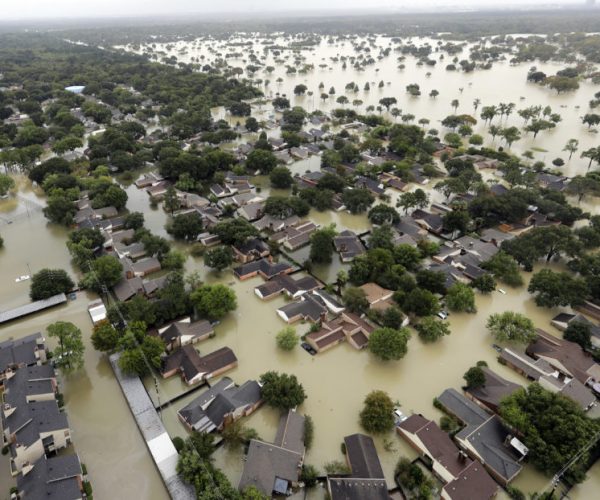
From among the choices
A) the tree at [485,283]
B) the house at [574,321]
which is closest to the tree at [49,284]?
the tree at [485,283]

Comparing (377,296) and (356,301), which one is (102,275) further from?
(377,296)

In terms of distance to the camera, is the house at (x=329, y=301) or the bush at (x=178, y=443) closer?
the bush at (x=178, y=443)

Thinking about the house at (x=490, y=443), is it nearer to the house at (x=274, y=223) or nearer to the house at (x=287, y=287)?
the house at (x=287, y=287)

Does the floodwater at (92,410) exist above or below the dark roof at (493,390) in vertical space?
below

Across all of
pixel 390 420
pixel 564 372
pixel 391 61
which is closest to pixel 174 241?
pixel 390 420

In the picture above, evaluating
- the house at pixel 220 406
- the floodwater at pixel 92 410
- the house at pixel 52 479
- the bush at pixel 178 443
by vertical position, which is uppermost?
the house at pixel 52 479

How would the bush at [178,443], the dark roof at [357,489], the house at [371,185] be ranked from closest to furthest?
1. the dark roof at [357,489]
2. the bush at [178,443]
3. the house at [371,185]

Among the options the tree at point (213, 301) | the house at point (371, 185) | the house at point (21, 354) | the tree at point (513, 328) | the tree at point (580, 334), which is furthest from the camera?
the house at point (371, 185)
